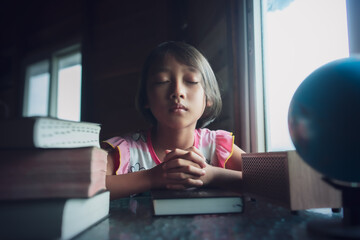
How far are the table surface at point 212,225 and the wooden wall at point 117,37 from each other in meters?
0.78

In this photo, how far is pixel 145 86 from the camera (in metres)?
1.06

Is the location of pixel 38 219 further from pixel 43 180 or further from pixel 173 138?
pixel 173 138

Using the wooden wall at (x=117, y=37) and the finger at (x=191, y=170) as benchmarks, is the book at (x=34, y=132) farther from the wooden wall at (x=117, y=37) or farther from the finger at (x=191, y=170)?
the wooden wall at (x=117, y=37)

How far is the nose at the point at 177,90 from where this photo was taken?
2.83ft

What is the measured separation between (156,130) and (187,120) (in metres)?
0.25

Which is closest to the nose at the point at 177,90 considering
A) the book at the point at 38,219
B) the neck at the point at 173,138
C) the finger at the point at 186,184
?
the neck at the point at 173,138

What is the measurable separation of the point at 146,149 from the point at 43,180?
0.63 m

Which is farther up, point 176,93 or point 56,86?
point 56,86

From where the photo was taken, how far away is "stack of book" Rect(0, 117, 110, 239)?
0.38 meters

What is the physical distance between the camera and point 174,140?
101 cm

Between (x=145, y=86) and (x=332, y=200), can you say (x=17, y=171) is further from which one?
(x=145, y=86)

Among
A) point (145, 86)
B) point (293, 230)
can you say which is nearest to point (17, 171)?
point (293, 230)

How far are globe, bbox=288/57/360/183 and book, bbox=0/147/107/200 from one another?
320 mm

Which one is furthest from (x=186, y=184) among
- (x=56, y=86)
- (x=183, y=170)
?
(x=56, y=86)
